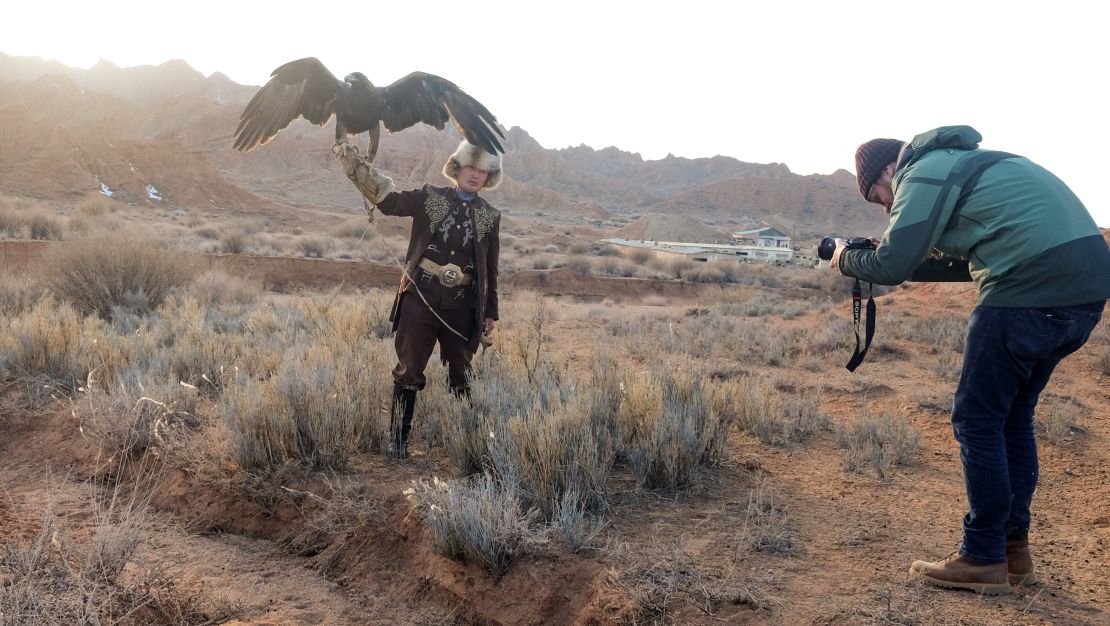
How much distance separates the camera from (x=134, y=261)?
944cm

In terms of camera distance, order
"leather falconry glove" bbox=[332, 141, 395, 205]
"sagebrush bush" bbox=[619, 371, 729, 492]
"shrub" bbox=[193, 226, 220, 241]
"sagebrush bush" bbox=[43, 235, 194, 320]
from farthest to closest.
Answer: "shrub" bbox=[193, 226, 220, 241], "sagebrush bush" bbox=[43, 235, 194, 320], "sagebrush bush" bbox=[619, 371, 729, 492], "leather falconry glove" bbox=[332, 141, 395, 205]

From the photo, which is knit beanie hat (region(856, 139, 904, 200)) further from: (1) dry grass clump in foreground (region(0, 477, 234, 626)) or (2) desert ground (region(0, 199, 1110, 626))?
(1) dry grass clump in foreground (region(0, 477, 234, 626))

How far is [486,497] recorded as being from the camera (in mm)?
2756

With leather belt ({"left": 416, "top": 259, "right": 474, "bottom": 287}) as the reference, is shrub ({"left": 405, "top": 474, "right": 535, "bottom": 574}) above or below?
below

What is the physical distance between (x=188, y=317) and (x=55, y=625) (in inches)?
226

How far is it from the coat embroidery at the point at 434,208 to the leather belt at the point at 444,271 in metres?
0.19

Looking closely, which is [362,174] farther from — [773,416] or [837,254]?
[773,416]

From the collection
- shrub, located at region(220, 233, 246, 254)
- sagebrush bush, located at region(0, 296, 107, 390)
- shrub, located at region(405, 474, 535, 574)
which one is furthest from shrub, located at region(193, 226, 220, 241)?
shrub, located at region(405, 474, 535, 574)

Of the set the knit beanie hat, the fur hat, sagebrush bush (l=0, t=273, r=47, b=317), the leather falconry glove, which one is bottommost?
sagebrush bush (l=0, t=273, r=47, b=317)

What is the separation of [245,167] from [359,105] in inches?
2455

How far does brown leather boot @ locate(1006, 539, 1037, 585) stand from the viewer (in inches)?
108

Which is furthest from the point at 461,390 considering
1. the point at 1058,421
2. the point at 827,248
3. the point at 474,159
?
the point at 1058,421

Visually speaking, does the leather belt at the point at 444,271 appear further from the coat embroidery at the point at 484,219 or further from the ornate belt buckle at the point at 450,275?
the coat embroidery at the point at 484,219

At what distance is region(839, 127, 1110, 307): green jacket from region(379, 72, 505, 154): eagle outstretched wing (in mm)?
1903
